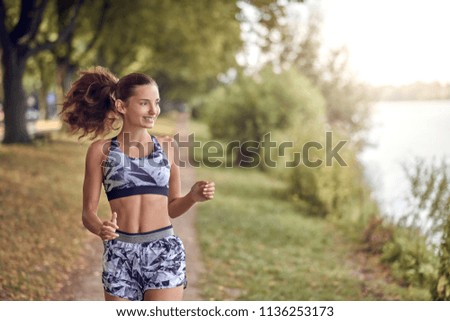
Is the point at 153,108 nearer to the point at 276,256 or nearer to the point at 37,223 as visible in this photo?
the point at 276,256

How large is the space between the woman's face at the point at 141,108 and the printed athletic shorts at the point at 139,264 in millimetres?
629

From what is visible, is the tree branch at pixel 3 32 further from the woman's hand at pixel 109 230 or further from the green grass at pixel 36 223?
the woman's hand at pixel 109 230


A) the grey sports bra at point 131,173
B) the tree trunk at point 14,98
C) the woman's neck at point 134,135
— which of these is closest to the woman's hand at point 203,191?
the grey sports bra at point 131,173

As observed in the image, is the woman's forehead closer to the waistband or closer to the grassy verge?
the waistband

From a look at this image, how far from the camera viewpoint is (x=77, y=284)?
22.5 feet

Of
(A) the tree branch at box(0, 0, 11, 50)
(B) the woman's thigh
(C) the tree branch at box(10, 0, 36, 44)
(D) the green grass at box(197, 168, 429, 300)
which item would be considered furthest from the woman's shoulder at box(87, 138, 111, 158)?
(A) the tree branch at box(0, 0, 11, 50)

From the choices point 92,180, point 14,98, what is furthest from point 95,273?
point 14,98

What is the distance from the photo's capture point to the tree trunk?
14.9 metres

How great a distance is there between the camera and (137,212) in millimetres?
3270

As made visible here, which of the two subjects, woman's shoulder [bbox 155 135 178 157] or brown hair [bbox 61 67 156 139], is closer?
woman's shoulder [bbox 155 135 178 157]

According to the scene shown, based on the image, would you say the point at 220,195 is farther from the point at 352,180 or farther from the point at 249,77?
the point at 249,77

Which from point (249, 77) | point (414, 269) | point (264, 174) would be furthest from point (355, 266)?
point (249, 77)

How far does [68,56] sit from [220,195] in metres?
9.64

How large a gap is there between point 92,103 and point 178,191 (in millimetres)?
739
